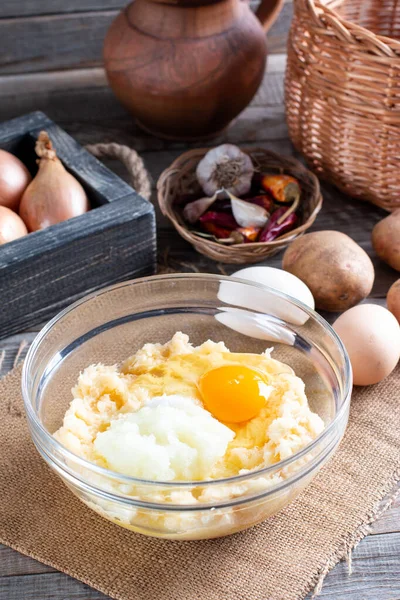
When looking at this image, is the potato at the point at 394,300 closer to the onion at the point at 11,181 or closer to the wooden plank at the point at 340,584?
the wooden plank at the point at 340,584

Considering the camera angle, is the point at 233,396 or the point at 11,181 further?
the point at 11,181

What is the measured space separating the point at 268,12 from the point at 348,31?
573 mm

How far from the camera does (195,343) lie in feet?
4.26

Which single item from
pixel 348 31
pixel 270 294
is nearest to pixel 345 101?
pixel 348 31

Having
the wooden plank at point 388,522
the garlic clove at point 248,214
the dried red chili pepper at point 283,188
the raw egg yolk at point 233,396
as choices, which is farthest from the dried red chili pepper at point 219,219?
the wooden plank at point 388,522

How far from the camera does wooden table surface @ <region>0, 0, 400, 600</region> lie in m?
0.98

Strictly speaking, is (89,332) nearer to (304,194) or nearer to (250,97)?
(304,194)

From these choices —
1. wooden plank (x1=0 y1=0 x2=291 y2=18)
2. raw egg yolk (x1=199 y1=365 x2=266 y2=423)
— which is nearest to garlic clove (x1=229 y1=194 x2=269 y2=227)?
raw egg yolk (x1=199 y1=365 x2=266 y2=423)

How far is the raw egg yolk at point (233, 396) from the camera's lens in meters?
1.06

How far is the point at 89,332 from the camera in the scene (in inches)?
48.8

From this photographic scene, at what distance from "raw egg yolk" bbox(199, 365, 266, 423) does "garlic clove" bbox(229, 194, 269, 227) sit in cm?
56

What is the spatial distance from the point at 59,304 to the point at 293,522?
2.09 feet

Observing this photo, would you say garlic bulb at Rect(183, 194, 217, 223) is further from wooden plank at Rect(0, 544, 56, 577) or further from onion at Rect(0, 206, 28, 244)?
wooden plank at Rect(0, 544, 56, 577)

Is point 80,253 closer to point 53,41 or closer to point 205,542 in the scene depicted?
point 205,542
